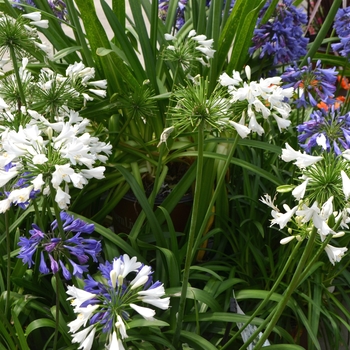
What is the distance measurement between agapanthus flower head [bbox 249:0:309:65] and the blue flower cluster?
0.48 ft

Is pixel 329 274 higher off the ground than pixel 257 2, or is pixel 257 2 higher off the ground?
pixel 257 2

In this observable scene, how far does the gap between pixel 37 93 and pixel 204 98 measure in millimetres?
578

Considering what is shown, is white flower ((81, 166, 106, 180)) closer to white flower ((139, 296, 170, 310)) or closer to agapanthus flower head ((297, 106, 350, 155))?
white flower ((139, 296, 170, 310))

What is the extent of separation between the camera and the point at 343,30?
83.0 inches

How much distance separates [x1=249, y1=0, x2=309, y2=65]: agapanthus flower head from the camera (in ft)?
6.92

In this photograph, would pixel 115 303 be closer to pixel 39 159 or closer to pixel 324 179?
pixel 39 159

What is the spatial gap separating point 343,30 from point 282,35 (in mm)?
248

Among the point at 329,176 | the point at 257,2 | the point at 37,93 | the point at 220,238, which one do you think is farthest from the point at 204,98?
the point at 257,2

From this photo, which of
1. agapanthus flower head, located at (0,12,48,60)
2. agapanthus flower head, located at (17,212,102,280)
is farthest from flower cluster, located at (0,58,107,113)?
agapanthus flower head, located at (17,212,102,280)

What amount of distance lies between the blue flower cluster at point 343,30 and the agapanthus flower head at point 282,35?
0.15 m

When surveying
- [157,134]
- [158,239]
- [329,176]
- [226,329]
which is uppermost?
[329,176]

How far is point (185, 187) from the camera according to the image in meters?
1.90

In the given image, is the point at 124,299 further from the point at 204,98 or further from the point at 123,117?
the point at 123,117

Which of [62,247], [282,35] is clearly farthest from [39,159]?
[282,35]
